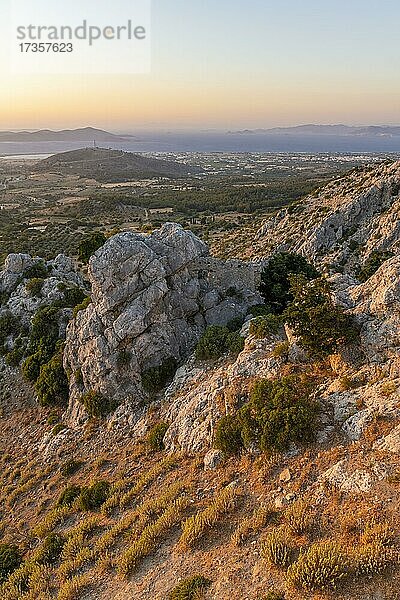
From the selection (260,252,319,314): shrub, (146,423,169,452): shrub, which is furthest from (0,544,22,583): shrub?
(260,252,319,314): shrub

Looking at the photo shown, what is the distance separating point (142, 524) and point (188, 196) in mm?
123848

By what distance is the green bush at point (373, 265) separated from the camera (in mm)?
37094

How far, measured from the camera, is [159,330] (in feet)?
80.1

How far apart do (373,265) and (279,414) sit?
29.0m

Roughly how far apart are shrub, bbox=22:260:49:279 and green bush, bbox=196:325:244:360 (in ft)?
69.0

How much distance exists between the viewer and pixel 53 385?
2709 cm

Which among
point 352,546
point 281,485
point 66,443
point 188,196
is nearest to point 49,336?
point 66,443

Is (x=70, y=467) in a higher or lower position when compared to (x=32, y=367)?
lower

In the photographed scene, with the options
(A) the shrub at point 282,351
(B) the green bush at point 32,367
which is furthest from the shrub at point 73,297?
(A) the shrub at point 282,351

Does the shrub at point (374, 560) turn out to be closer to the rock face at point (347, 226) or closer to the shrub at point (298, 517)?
the shrub at point (298, 517)

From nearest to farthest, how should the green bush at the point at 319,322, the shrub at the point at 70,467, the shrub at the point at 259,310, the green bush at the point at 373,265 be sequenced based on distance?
the green bush at the point at 319,322 < the shrub at the point at 70,467 < the shrub at the point at 259,310 < the green bush at the point at 373,265

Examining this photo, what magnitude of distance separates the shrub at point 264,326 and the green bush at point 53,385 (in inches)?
513

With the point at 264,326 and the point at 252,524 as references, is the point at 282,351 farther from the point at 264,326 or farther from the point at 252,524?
the point at 252,524

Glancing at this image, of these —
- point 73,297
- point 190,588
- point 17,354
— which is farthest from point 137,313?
point 190,588
